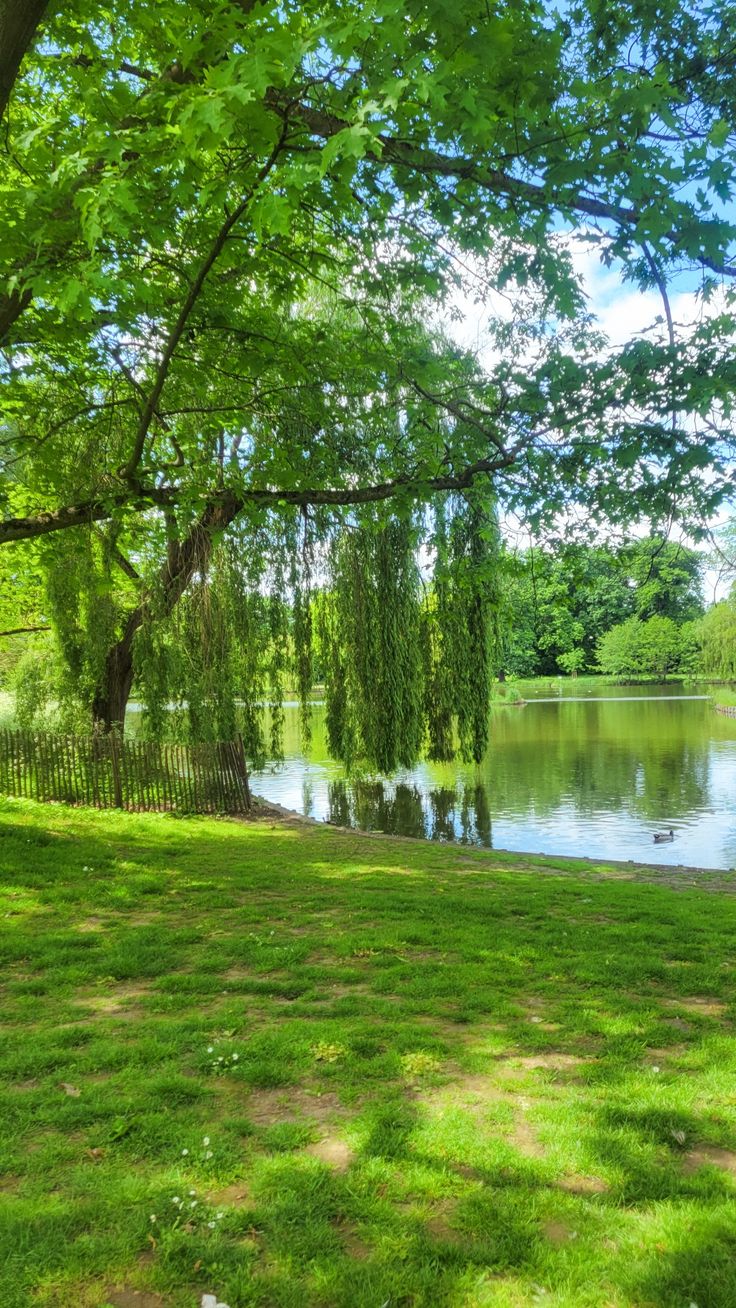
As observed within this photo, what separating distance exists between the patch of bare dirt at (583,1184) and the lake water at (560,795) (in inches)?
415

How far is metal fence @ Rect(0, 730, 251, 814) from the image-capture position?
13.2m

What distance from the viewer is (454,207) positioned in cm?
556

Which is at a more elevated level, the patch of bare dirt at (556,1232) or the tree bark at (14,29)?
the tree bark at (14,29)

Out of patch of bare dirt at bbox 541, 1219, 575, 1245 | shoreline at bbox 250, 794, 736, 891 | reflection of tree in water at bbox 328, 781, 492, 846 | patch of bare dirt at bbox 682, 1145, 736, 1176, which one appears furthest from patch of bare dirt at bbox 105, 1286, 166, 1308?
reflection of tree in water at bbox 328, 781, 492, 846

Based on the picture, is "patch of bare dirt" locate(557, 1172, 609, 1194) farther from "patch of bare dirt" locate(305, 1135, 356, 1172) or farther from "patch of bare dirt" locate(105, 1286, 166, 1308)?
"patch of bare dirt" locate(105, 1286, 166, 1308)

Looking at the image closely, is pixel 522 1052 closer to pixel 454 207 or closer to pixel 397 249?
pixel 454 207

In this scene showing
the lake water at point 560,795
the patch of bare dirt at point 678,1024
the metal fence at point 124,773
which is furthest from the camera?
the lake water at point 560,795

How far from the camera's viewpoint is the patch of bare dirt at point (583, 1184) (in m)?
2.66

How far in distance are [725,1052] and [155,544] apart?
10741 mm

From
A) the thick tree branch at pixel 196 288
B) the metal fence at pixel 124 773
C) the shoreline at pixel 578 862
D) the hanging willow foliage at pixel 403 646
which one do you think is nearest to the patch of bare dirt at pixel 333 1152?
the thick tree branch at pixel 196 288

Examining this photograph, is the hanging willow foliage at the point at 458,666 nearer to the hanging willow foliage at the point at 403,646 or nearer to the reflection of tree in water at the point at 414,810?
the hanging willow foliage at the point at 403,646

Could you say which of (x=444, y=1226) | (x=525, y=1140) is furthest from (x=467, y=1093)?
(x=444, y=1226)

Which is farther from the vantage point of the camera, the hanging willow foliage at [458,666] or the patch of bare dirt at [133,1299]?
the hanging willow foliage at [458,666]

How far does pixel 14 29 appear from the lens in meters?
3.49
